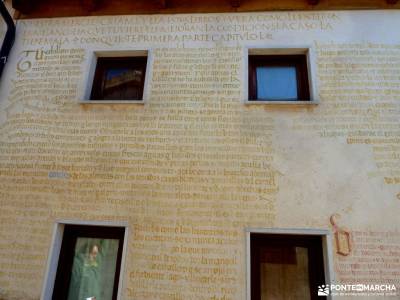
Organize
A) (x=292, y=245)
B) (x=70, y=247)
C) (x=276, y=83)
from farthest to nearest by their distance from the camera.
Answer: (x=276, y=83) → (x=70, y=247) → (x=292, y=245)

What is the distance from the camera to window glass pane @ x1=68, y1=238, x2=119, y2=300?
4426 mm

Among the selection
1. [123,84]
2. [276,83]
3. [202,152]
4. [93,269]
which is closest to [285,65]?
[276,83]

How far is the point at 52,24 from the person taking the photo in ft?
20.2

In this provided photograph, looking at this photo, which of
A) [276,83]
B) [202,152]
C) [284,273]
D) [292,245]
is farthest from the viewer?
[276,83]

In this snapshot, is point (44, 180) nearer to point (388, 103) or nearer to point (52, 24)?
point (52, 24)

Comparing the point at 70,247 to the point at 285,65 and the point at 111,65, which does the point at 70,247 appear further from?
the point at 285,65

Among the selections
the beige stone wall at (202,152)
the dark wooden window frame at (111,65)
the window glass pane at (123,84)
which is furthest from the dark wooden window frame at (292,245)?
the dark wooden window frame at (111,65)

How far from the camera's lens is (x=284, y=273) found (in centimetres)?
428

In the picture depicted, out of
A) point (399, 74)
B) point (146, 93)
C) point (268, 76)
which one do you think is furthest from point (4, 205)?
point (399, 74)

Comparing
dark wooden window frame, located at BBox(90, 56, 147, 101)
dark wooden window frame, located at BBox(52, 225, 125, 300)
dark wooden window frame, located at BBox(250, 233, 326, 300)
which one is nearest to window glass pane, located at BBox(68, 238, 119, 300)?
A: dark wooden window frame, located at BBox(52, 225, 125, 300)

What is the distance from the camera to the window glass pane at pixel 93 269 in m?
4.43

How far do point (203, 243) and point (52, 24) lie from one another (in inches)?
200

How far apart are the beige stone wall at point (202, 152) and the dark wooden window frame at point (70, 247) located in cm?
21

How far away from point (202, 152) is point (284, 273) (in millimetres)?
2056
